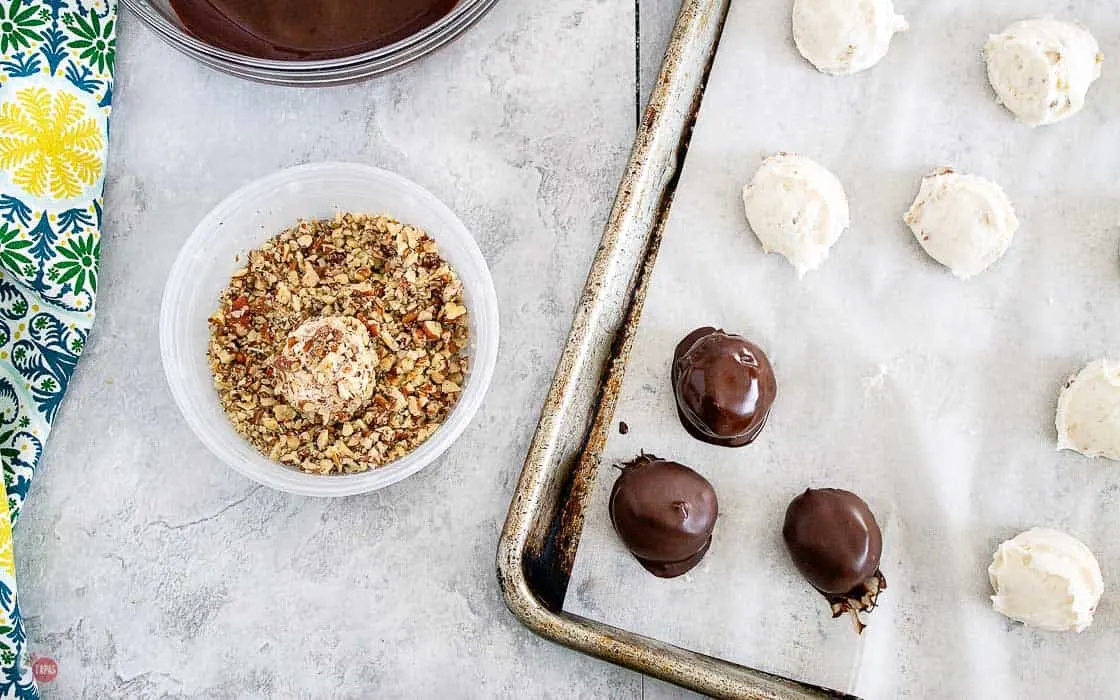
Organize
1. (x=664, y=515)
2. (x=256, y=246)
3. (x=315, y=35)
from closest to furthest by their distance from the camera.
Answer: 1. (x=664, y=515)
2. (x=315, y=35)
3. (x=256, y=246)

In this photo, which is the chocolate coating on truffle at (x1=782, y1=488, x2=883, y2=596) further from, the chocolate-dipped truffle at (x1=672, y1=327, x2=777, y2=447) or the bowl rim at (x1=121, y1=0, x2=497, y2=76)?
the bowl rim at (x1=121, y1=0, x2=497, y2=76)

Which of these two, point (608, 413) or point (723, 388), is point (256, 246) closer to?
point (608, 413)

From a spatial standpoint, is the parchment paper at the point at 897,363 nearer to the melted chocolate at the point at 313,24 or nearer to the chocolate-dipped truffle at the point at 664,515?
the chocolate-dipped truffle at the point at 664,515

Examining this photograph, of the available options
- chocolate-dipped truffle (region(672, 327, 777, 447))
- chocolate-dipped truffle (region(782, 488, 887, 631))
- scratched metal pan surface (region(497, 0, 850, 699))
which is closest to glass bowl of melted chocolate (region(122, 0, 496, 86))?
scratched metal pan surface (region(497, 0, 850, 699))

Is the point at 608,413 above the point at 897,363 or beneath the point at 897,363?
beneath

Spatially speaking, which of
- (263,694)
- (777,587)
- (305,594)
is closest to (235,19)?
(305,594)

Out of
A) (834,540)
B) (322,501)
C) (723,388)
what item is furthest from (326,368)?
(834,540)
